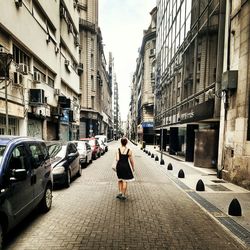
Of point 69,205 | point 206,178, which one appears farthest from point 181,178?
point 69,205

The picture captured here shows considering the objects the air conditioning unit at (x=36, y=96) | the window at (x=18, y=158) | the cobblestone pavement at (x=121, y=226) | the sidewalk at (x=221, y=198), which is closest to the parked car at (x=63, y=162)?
the cobblestone pavement at (x=121, y=226)

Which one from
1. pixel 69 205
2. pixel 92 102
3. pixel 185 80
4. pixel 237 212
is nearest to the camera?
pixel 237 212

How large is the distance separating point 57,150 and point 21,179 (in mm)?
6232

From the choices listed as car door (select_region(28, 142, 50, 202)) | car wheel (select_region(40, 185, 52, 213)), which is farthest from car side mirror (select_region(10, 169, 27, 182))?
car wheel (select_region(40, 185, 52, 213))

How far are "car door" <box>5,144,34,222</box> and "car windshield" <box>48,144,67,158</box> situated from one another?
493 centimetres

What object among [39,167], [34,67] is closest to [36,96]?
[34,67]

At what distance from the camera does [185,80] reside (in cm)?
2105

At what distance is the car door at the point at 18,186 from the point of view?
4.30 meters

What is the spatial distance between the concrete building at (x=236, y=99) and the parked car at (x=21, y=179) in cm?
749

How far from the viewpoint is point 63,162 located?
9.73 metres

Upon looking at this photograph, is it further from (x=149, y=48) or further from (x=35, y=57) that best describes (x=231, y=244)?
(x=149, y=48)

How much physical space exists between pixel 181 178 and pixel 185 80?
36.0ft

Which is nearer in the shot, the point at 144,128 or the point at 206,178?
the point at 206,178

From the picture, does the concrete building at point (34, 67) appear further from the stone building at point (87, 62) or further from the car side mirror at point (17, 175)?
the stone building at point (87, 62)
